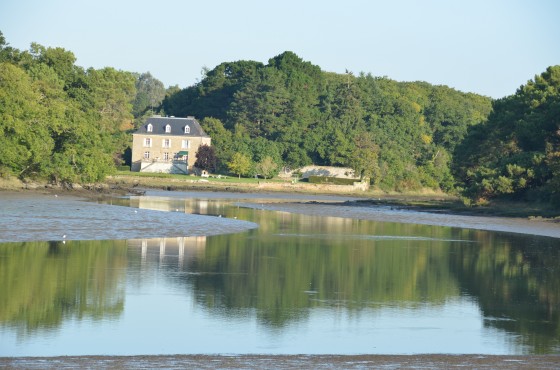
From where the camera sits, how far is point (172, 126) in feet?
341

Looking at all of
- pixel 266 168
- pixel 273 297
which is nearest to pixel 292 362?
pixel 273 297

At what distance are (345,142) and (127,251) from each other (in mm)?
74923

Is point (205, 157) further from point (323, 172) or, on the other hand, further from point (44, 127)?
point (44, 127)

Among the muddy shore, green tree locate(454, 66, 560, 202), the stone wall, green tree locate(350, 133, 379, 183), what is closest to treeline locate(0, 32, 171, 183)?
the muddy shore

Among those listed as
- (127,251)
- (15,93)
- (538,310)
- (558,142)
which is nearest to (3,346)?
(538,310)

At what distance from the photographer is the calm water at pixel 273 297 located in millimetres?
14773

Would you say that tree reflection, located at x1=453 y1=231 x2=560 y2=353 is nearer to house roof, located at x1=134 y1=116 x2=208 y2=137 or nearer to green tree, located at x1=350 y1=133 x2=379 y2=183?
green tree, located at x1=350 y1=133 x2=379 y2=183

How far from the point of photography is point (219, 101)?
121 m

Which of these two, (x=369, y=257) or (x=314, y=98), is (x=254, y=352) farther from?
(x=314, y=98)

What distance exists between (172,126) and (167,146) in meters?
2.51

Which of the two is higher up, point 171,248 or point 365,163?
point 365,163

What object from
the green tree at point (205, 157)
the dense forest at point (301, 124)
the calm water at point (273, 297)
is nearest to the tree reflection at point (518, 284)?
the calm water at point (273, 297)

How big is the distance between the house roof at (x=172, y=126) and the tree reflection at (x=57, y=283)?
74675 millimetres

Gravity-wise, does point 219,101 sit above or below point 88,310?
above
